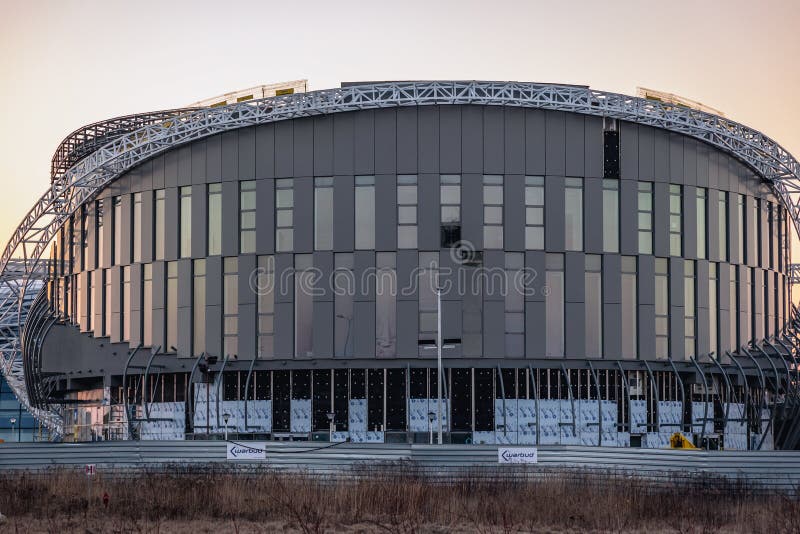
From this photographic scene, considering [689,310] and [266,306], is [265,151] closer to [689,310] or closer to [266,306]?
[266,306]

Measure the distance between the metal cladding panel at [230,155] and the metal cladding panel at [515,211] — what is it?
15.2 meters

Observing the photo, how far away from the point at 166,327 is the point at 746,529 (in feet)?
146

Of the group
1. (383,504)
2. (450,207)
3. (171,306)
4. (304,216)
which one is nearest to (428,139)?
(450,207)

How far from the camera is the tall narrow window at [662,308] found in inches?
2923

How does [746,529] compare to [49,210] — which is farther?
[49,210]

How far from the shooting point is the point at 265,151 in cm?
7431

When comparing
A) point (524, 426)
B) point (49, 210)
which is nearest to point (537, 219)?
point (524, 426)

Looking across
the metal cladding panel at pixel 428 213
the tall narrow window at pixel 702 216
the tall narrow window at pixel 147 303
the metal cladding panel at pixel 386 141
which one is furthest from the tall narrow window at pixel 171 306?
the tall narrow window at pixel 702 216

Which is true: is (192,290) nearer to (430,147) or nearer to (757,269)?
→ (430,147)

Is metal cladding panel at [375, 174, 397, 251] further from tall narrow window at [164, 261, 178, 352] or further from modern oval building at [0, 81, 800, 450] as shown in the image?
tall narrow window at [164, 261, 178, 352]

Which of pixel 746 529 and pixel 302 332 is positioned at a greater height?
pixel 302 332

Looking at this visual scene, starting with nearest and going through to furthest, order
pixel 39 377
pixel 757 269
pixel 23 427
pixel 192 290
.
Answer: pixel 192 290
pixel 757 269
pixel 39 377
pixel 23 427

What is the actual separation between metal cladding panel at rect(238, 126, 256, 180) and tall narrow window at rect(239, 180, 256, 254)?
47 centimetres

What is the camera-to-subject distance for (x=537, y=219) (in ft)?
239
